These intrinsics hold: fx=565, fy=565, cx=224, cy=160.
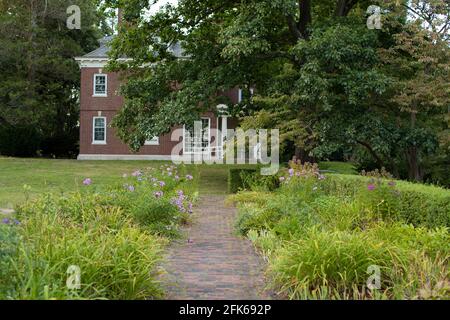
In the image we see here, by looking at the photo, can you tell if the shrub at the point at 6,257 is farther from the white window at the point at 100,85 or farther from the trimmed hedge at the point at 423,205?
the white window at the point at 100,85

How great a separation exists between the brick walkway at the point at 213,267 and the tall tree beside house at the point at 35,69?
28.0 m

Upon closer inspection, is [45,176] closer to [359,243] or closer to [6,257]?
[6,257]

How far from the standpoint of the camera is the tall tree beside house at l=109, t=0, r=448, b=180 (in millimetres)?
17328

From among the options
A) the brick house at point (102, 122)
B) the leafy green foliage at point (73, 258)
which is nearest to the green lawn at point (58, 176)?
the brick house at point (102, 122)

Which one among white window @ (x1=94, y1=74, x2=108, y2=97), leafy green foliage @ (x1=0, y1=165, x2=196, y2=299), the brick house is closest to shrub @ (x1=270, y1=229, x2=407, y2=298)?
leafy green foliage @ (x1=0, y1=165, x2=196, y2=299)

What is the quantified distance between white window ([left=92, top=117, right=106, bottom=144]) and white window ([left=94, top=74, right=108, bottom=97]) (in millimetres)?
1575

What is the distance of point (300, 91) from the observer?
57.7ft

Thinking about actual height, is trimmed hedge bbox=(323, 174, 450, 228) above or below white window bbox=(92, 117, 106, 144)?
below

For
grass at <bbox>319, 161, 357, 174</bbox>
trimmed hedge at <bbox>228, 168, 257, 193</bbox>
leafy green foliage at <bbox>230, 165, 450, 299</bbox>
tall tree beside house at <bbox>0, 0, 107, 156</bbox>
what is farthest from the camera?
tall tree beside house at <bbox>0, 0, 107, 156</bbox>

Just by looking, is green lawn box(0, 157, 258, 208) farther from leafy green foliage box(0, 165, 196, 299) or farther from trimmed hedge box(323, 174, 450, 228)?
trimmed hedge box(323, 174, 450, 228)

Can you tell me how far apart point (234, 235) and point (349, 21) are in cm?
1218

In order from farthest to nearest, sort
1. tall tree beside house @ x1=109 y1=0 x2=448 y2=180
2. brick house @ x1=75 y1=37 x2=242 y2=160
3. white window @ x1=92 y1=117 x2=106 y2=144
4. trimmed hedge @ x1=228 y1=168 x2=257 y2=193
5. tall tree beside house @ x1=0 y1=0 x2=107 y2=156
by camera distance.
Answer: white window @ x1=92 y1=117 x2=106 y2=144 → brick house @ x1=75 y1=37 x2=242 y2=160 → tall tree beside house @ x1=0 y1=0 x2=107 y2=156 → trimmed hedge @ x1=228 y1=168 x2=257 y2=193 → tall tree beside house @ x1=109 y1=0 x2=448 y2=180

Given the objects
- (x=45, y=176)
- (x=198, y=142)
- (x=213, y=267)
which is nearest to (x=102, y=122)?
(x=198, y=142)

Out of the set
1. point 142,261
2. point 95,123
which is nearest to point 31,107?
point 95,123
